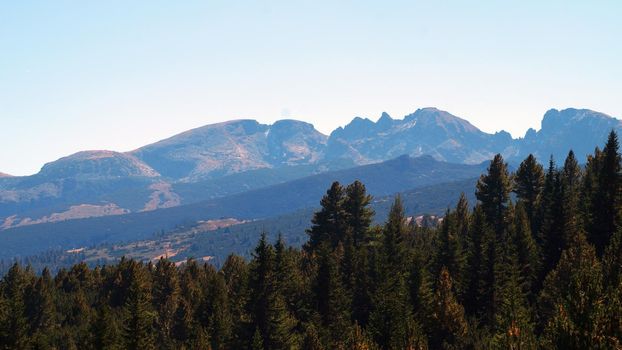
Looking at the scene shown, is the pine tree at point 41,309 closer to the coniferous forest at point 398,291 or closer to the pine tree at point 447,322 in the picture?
the coniferous forest at point 398,291

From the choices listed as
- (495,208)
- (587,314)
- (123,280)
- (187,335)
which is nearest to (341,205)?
(495,208)

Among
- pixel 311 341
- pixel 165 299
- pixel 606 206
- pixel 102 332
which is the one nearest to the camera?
pixel 102 332

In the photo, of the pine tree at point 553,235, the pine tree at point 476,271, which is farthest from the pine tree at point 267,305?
the pine tree at point 553,235

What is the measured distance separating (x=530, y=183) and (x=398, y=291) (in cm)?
4537

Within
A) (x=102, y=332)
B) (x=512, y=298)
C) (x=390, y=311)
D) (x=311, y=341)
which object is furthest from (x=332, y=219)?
(x=512, y=298)

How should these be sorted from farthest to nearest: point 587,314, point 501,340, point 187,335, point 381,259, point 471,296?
point 187,335, point 381,259, point 471,296, point 501,340, point 587,314

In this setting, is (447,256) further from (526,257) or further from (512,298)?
(512,298)

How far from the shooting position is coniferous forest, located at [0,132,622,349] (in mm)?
53125

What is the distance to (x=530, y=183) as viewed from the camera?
10538 centimetres

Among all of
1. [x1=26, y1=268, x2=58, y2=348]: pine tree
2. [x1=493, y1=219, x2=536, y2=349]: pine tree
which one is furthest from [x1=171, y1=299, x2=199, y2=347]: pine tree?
[x1=493, y1=219, x2=536, y2=349]: pine tree

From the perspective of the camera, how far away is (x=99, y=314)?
59.1 meters

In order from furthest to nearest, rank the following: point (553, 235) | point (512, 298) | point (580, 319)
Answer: point (553, 235)
point (512, 298)
point (580, 319)

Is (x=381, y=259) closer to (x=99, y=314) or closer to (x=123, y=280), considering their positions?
(x=99, y=314)

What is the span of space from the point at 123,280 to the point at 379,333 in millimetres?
61014
